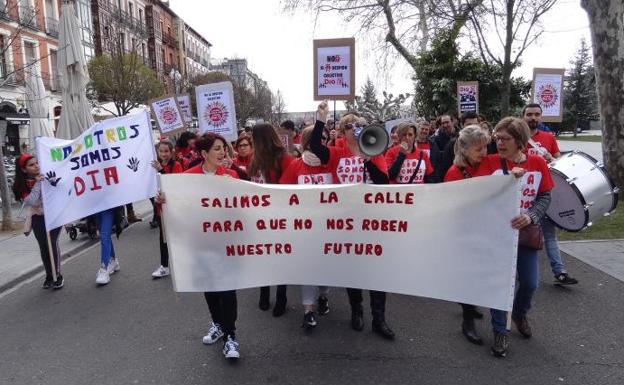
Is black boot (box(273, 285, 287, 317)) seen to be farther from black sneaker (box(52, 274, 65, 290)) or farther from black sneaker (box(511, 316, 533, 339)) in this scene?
black sneaker (box(52, 274, 65, 290))

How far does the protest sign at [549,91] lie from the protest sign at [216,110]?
5.23 metres

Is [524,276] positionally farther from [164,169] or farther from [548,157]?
[164,169]

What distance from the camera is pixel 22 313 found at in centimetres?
511

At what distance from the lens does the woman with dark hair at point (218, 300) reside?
3672mm

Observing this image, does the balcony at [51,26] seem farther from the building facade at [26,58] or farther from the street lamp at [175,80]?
the street lamp at [175,80]

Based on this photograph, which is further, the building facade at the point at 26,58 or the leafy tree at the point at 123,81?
the building facade at the point at 26,58

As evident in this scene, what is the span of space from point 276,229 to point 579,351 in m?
2.52

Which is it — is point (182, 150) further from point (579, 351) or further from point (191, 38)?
point (191, 38)

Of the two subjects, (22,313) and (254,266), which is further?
(22,313)

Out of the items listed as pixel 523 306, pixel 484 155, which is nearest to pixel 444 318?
pixel 523 306

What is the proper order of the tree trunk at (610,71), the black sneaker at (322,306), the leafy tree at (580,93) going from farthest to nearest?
the leafy tree at (580,93)
the tree trunk at (610,71)
the black sneaker at (322,306)

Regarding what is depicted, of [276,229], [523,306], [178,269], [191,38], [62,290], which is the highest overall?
[191,38]

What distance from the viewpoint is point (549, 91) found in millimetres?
8164

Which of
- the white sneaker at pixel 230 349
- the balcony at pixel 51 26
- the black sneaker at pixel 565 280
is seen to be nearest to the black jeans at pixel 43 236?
the white sneaker at pixel 230 349
